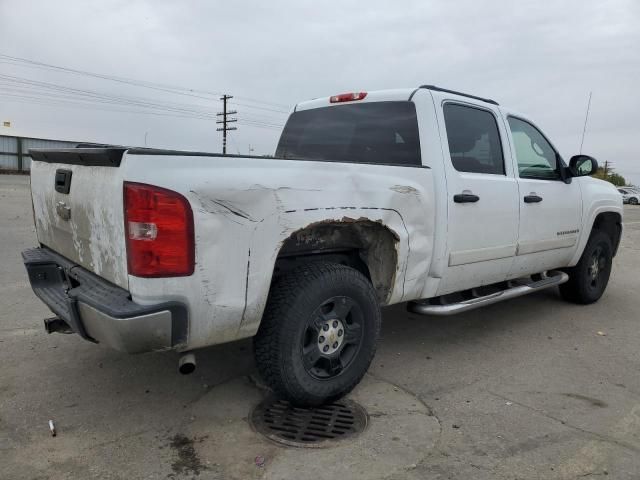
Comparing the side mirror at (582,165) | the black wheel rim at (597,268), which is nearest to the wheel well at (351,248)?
the side mirror at (582,165)

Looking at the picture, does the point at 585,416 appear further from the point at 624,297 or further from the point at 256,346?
the point at 624,297

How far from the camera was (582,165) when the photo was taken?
4984mm

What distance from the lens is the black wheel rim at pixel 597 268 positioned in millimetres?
5658

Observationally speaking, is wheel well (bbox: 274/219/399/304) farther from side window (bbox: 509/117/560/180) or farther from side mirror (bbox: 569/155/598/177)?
side mirror (bbox: 569/155/598/177)

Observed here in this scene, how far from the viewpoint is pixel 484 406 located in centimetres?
325

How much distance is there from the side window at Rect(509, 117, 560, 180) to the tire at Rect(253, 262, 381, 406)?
2.17m

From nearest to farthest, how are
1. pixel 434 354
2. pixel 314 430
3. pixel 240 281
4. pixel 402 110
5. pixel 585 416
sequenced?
pixel 240 281
pixel 314 430
pixel 585 416
pixel 402 110
pixel 434 354

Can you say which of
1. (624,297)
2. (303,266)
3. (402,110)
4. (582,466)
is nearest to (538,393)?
(582,466)

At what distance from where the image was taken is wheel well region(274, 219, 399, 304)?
3070 mm

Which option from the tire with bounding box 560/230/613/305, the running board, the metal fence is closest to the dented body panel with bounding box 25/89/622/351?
the running board

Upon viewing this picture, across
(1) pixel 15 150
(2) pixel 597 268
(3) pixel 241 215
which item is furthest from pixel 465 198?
(1) pixel 15 150

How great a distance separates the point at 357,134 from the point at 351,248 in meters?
1.12

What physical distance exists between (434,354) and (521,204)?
144cm

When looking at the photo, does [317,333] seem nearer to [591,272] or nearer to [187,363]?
[187,363]
